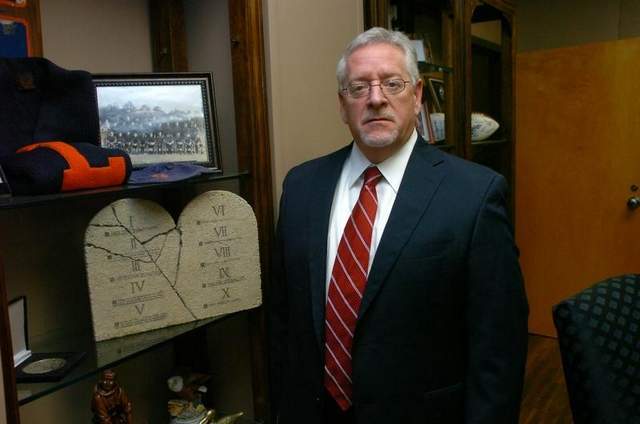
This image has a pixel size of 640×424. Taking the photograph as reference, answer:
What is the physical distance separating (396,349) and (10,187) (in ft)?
2.76

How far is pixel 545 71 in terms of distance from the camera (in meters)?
3.42

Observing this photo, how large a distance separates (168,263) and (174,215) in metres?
0.29

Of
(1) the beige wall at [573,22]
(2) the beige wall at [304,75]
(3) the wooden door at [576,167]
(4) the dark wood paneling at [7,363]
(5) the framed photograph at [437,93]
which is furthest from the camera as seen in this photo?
(1) the beige wall at [573,22]

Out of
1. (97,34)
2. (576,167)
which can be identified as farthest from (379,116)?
(576,167)

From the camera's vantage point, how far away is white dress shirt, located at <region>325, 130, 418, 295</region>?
1.26 meters

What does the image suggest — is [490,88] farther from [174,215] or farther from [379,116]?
[174,215]

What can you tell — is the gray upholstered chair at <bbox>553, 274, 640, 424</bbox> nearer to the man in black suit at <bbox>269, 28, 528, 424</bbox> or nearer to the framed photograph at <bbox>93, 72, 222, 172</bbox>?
the man in black suit at <bbox>269, 28, 528, 424</bbox>

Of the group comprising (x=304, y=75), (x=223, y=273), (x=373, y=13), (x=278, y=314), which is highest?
(x=373, y=13)

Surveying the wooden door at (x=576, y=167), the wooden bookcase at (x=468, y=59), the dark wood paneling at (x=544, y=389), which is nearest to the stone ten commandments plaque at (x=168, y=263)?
the wooden bookcase at (x=468, y=59)

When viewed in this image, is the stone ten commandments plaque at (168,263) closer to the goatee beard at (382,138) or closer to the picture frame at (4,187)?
the picture frame at (4,187)

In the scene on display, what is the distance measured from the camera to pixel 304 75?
1498 mm

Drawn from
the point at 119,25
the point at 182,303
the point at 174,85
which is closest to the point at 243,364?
the point at 182,303

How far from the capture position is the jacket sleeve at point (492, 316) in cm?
119

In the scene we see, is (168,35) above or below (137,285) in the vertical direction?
above
